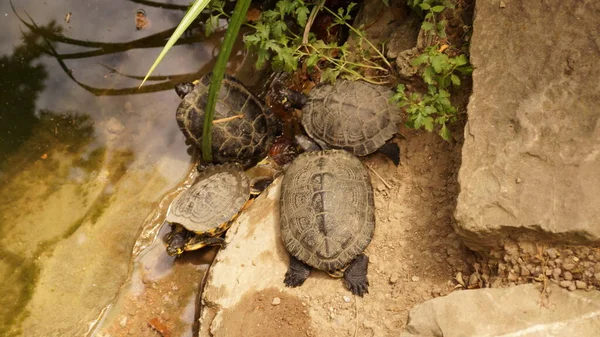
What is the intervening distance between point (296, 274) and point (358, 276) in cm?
47

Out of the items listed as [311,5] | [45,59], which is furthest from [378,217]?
[45,59]

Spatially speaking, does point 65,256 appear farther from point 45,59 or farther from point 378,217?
point 378,217

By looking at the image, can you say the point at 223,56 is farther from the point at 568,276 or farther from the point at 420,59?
the point at 568,276

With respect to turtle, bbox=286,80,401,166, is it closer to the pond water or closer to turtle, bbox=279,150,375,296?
turtle, bbox=279,150,375,296

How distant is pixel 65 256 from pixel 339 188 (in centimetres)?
249

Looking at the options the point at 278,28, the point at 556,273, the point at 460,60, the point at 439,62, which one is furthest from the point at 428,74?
the point at 556,273

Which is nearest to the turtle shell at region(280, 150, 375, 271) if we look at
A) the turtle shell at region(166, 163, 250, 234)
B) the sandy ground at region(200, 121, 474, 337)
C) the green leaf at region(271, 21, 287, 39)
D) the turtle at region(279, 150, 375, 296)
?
the turtle at region(279, 150, 375, 296)

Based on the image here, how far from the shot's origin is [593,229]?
8.71 ft

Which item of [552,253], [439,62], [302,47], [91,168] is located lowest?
[91,168]

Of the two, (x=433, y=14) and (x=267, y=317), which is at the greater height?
(x=433, y=14)

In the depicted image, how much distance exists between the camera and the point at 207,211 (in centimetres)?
419

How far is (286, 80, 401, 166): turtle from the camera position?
396cm

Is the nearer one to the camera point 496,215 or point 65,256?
point 496,215

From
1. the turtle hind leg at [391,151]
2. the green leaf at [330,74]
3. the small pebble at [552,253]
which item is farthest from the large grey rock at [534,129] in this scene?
the green leaf at [330,74]
